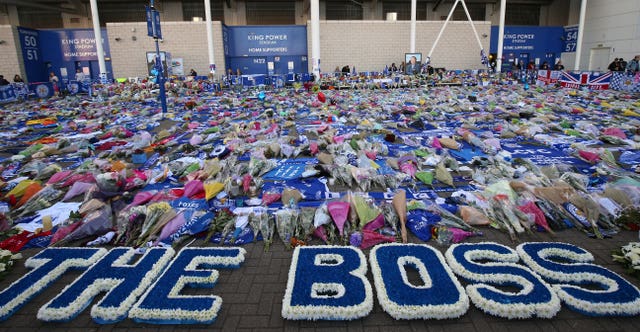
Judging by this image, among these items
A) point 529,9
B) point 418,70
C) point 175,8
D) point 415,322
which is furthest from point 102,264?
point 529,9

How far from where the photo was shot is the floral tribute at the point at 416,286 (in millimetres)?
2746

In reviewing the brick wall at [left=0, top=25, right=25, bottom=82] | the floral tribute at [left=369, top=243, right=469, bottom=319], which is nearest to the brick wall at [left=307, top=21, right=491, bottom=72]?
the brick wall at [left=0, top=25, right=25, bottom=82]

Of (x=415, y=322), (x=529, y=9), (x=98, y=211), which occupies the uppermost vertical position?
(x=529, y=9)

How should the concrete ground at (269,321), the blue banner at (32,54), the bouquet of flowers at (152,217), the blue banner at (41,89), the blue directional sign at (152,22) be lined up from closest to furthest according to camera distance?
the concrete ground at (269,321)
the bouquet of flowers at (152,217)
the blue directional sign at (152,22)
the blue banner at (41,89)
the blue banner at (32,54)

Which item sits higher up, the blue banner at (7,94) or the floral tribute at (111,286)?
the blue banner at (7,94)

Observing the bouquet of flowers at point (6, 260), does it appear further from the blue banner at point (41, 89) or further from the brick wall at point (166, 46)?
the brick wall at point (166, 46)

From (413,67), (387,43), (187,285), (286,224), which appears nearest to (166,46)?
(387,43)

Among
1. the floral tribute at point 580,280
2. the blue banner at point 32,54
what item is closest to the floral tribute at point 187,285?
the floral tribute at point 580,280

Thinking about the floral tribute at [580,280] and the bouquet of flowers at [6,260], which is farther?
the bouquet of flowers at [6,260]

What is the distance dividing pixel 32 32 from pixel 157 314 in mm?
34583

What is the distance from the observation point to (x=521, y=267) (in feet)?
10.7

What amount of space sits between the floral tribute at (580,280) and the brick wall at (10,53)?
1351 inches

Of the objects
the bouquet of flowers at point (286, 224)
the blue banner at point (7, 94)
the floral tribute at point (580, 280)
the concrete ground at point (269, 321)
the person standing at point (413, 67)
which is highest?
the person standing at point (413, 67)

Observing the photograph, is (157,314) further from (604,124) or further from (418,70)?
(418,70)
